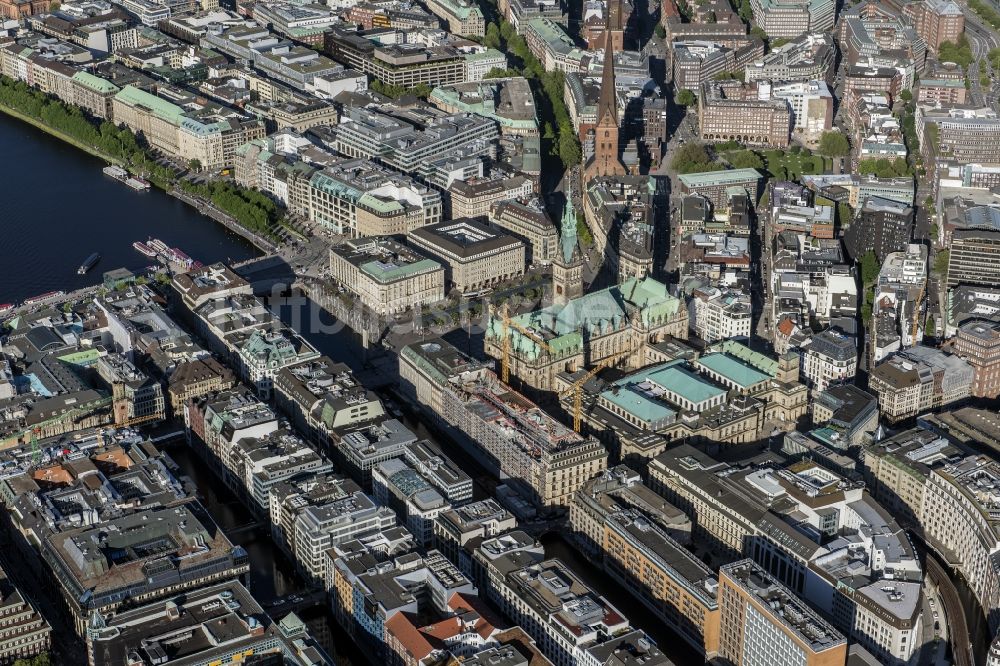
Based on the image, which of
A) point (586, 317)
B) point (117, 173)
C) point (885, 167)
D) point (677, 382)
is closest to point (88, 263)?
point (117, 173)

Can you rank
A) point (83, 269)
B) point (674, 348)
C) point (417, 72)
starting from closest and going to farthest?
point (674, 348), point (83, 269), point (417, 72)

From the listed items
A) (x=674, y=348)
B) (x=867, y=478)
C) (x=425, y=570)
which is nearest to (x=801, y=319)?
(x=674, y=348)

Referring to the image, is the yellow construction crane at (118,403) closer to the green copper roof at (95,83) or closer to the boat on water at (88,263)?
the boat on water at (88,263)

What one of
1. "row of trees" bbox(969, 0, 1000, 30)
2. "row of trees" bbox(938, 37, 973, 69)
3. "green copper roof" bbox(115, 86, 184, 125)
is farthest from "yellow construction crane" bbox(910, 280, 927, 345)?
"row of trees" bbox(969, 0, 1000, 30)

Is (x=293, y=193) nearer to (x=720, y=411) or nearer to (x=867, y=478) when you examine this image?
(x=720, y=411)

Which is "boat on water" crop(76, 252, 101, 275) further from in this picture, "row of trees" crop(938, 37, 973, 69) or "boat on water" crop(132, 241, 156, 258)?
"row of trees" crop(938, 37, 973, 69)

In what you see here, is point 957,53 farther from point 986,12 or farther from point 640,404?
point 640,404

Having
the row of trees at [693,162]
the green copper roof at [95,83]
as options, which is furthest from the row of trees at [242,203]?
the row of trees at [693,162]
